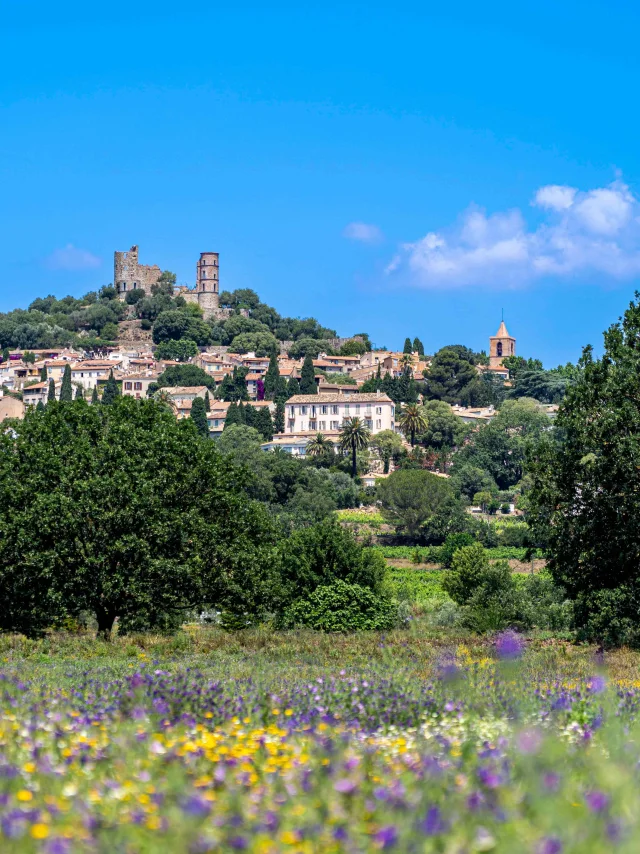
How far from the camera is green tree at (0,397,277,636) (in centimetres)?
2641

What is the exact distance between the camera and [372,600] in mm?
30219

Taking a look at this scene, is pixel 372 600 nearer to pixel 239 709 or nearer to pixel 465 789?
pixel 239 709

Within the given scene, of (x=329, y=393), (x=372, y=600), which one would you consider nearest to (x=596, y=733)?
(x=372, y=600)

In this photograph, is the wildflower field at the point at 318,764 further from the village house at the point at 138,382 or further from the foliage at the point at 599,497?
the village house at the point at 138,382

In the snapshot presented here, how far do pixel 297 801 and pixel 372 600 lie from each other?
25.3 metres

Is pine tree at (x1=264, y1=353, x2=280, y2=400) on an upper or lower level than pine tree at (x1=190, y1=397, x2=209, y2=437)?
upper

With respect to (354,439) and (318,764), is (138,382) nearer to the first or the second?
(354,439)

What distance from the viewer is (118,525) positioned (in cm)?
2705

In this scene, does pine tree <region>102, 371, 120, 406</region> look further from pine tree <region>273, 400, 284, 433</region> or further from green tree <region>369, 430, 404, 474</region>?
green tree <region>369, 430, 404, 474</region>

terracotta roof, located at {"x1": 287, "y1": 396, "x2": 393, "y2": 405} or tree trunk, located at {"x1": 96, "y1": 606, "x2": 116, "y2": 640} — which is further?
terracotta roof, located at {"x1": 287, "y1": 396, "x2": 393, "y2": 405}

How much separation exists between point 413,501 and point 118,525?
80.8 meters

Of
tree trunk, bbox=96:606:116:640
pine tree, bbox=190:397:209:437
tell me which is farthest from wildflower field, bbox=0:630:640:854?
pine tree, bbox=190:397:209:437

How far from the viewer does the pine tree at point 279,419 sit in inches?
6004

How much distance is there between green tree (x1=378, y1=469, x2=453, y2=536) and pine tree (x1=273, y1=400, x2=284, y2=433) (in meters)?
44.8
